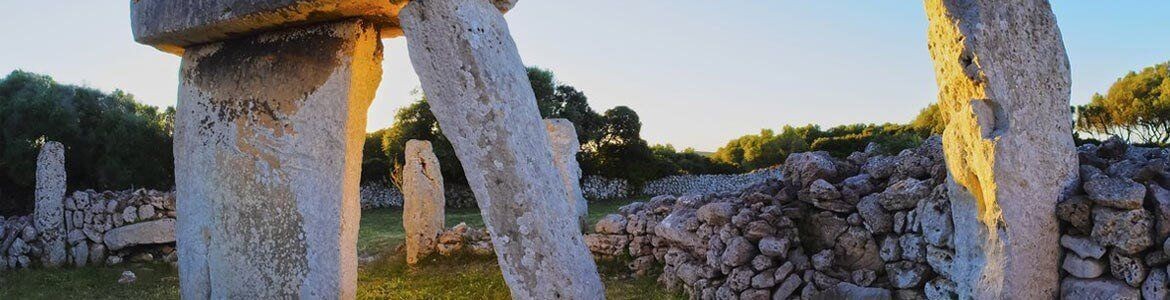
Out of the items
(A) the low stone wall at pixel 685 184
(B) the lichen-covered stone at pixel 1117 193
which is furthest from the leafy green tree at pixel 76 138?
(B) the lichen-covered stone at pixel 1117 193

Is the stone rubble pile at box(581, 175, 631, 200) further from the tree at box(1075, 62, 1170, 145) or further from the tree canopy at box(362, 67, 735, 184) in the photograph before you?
the tree at box(1075, 62, 1170, 145)

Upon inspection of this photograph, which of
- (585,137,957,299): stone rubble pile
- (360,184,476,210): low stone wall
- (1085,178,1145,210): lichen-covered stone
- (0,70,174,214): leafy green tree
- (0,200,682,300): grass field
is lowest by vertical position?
(0,200,682,300): grass field

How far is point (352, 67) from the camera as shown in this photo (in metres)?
4.33

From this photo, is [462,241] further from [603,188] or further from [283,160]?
[603,188]

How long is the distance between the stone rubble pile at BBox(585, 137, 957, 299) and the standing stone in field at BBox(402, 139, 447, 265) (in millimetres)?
4534

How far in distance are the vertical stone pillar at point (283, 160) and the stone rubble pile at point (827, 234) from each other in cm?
388

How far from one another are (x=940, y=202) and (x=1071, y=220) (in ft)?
3.13

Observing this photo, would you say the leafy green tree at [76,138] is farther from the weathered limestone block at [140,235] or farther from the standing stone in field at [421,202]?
the standing stone in field at [421,202]

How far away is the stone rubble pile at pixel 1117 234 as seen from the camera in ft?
15.5

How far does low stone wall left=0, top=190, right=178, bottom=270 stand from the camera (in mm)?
12523

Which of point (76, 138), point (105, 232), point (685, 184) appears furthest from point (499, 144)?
point (685, 184)

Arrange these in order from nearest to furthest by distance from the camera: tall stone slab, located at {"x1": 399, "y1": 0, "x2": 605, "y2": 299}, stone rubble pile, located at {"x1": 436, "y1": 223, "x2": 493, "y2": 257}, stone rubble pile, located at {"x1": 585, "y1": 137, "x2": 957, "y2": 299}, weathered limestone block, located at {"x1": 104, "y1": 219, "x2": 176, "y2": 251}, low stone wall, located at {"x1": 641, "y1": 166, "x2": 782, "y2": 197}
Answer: tall stone slab, located at {"x1": 399, "y1": 0, "x2": 605, "y2": 299} < stone rubble pile, located at {"x1": 585, "y1": 137, "x2": 957, "y2": 299} < stone rubble pile, located at {"x1": 436, "y1": 223, "x2": 493, "y2": 257} < weathered limestone block, located at {"x1": 104, "y1": 219, "x2": 176, "y2": 251} < low stone wall, located at {"x1": 641, "y1": 166, "x2": 782, "y2": 197}

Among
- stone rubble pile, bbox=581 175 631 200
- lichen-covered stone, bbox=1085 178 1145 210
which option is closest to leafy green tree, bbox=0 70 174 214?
stone rubble pile, bbox=581 175 631 200

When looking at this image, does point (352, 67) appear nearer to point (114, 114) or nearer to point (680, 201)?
point (680, 201)
